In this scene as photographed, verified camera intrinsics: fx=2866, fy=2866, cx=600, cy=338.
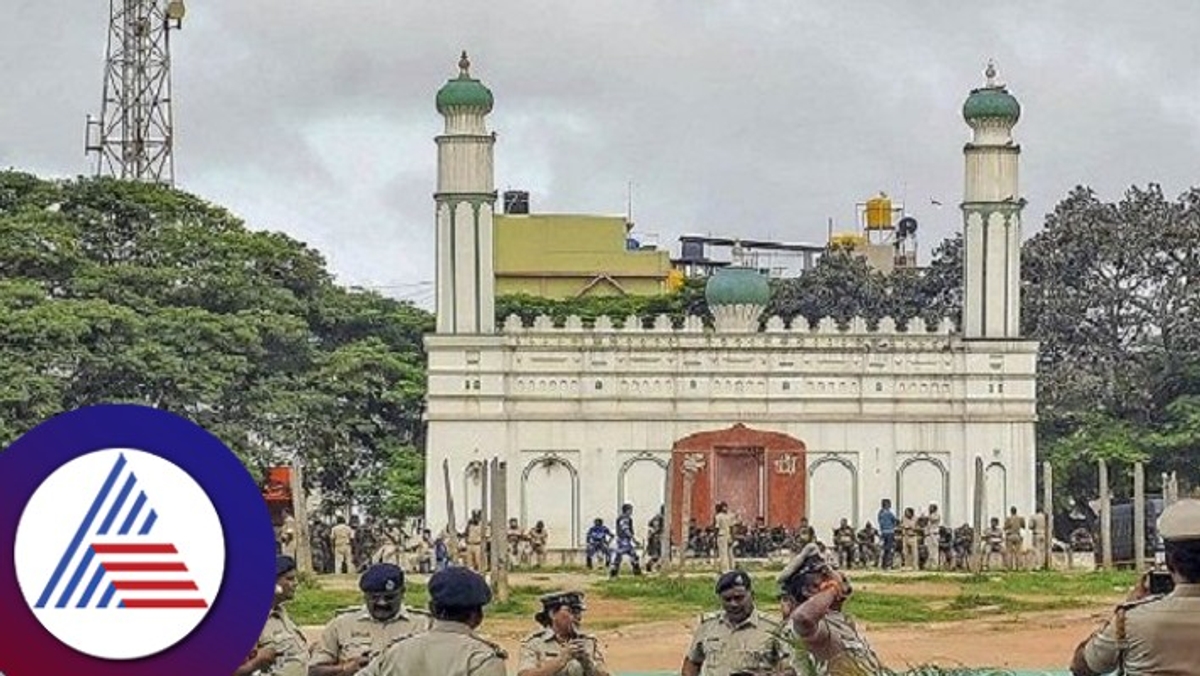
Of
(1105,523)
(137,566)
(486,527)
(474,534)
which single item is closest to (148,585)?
(137,566)

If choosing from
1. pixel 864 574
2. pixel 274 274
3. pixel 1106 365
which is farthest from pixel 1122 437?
pixel 274 274

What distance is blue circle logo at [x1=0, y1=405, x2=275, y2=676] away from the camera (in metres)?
5.38

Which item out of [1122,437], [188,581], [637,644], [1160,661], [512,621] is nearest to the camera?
[188,581]

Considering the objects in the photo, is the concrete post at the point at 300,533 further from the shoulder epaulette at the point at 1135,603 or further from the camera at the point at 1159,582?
the shoulder epaulette at the point at 1135,603

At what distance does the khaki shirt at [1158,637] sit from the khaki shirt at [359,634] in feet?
14.1

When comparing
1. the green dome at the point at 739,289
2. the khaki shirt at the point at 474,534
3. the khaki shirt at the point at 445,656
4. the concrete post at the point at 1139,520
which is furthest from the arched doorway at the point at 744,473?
the khaki shirt at the point at 445,656

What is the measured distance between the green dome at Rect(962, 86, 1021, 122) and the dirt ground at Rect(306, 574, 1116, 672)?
16.2 metres

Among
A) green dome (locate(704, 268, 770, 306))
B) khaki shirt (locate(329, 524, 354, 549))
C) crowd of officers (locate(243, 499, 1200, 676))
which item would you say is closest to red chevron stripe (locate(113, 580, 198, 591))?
crowd of officers (locate(243, 499, 1200, 676))

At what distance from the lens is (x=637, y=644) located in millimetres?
28828

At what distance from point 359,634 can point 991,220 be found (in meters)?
37.0

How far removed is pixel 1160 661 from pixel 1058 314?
1860 inches

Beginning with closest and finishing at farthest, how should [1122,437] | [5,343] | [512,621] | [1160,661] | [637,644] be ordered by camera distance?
1. [1160,661]
2. [637,644]
3. [512,621]
4. [5,343]
5. [1122,437]

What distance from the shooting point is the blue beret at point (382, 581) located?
11.2 metres

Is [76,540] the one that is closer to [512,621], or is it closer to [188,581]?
[188,581]
